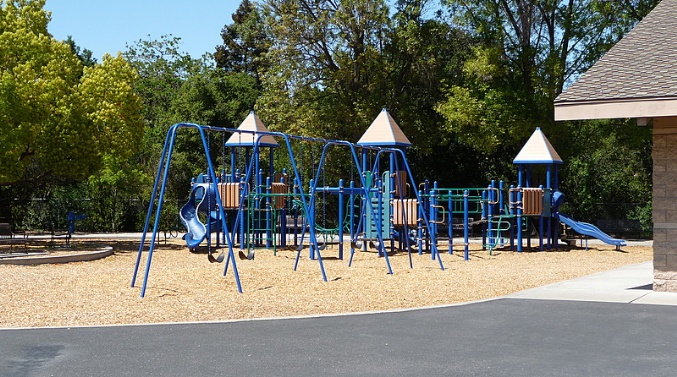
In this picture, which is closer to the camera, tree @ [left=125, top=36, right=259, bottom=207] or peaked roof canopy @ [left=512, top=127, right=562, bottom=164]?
peaked roof canopy @ [left=512, top=127, right=562, bottom=164]

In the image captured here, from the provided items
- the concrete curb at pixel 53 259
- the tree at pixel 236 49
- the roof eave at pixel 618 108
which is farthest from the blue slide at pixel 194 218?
the tree at pixel 236 49

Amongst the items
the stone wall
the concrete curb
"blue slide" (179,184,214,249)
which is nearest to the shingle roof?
the stone wall

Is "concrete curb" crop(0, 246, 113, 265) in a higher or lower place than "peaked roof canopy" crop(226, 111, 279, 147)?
lower

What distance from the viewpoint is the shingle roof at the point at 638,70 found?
44.5 feet

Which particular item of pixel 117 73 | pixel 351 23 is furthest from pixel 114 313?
pixel 351 23

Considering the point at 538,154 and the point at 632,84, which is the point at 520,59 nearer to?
the point at 538,154

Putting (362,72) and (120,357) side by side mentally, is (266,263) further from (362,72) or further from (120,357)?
(362,72)

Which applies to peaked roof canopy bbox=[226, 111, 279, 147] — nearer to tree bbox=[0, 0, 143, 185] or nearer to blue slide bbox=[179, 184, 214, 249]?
blue slide bbox=[179, 184, 214, 249]

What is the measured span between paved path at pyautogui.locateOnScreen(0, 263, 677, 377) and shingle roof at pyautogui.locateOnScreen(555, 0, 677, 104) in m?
3.34

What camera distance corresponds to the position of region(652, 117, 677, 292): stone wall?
45.6 feet

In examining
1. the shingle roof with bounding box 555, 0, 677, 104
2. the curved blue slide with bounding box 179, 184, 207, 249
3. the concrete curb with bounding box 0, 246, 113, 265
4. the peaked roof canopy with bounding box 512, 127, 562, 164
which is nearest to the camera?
the shingle roof with bounding box 555, 0, 677, 104

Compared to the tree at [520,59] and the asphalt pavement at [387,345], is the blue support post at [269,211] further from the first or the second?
the asphalt pavement at [387,345]

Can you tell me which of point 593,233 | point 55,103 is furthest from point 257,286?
point 55,103

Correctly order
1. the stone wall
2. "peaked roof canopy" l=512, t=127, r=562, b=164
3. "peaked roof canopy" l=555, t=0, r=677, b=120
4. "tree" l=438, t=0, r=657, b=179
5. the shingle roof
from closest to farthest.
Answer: "peaked roof canopy" l=555, t=0, r=677, b=120 → the shingle roof → the stone wall → "peaked roof canopy" l=512, t=127, r=562, b=164 → "tree" l=438, t=0, r=657, b=179
